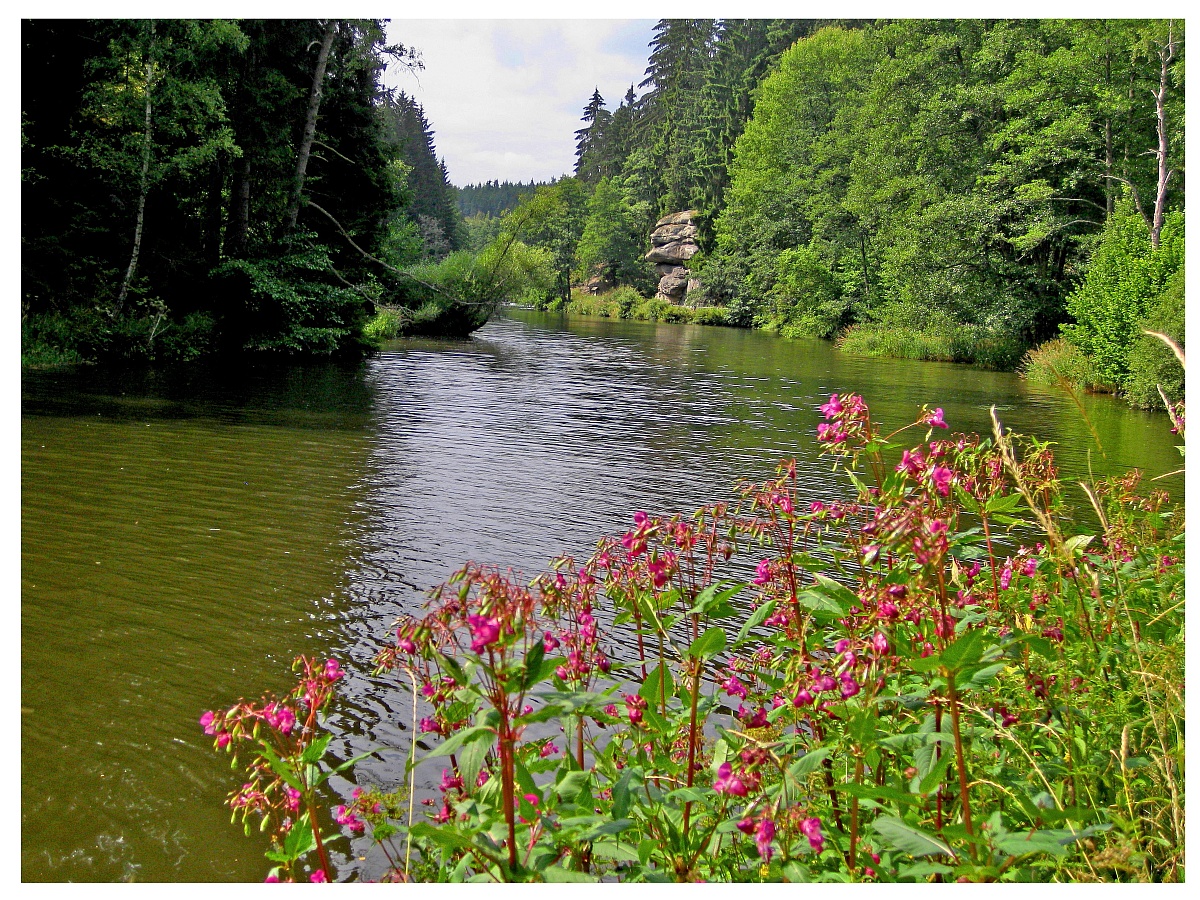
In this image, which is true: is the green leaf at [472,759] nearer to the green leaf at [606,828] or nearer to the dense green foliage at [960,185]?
the green leaf at [606,828]

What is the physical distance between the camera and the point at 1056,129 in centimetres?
2409

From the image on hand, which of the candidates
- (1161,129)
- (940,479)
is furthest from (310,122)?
(940,479)

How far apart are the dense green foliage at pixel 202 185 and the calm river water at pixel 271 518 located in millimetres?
2195

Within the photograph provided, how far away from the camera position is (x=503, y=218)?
109ft

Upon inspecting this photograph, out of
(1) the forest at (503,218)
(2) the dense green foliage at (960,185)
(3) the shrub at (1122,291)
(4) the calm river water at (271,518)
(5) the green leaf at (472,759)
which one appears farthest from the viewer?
(2) the dense green foliage at (960,185)

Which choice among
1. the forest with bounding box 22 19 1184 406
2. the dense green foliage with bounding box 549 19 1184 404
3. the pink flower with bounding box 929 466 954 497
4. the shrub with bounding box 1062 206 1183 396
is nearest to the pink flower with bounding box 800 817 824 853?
the pink flower with bounding box 929 466 954 497

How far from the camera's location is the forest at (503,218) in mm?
16312

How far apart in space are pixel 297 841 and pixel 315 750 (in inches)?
9.7

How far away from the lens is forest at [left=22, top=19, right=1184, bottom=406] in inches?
642

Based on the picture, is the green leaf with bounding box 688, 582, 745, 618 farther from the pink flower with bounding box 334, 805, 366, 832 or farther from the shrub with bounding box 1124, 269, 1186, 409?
the shrub with bounding box 1124, 269, 1186, 409

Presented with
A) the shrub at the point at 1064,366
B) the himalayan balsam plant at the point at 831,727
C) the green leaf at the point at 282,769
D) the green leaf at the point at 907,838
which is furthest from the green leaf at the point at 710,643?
the shrub at the point at 1064,366

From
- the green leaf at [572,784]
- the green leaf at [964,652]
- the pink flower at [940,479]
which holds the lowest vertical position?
the green leaf at [572,784]

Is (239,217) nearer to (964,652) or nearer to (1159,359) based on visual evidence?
(1159,359)

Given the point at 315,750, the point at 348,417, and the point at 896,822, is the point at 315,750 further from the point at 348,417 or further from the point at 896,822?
the point at 348,417
